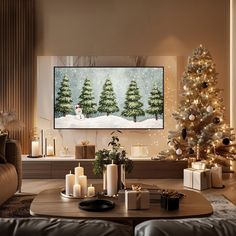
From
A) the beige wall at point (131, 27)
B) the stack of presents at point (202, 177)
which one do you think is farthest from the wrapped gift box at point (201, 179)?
the beige wall at point (131, 27)

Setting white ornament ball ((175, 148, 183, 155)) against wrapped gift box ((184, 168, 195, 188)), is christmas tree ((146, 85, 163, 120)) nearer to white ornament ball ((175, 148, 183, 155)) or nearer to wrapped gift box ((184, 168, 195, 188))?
white ornament ball ((175, 148, 183, 155))

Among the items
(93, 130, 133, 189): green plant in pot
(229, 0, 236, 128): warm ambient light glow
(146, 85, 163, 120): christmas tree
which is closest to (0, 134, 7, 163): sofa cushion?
(93, 130, 133, 189): green plant in pot

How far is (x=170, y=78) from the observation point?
249 inches

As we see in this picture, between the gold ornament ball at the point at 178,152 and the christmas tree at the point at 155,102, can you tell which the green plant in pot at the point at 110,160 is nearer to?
the gold ornament ball at the point at 178,152

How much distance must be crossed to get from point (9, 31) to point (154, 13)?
2.34 m

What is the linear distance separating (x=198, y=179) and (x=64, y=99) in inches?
97.5

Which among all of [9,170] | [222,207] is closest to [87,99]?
[9,170]

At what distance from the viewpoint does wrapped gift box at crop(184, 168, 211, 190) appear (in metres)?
5.06

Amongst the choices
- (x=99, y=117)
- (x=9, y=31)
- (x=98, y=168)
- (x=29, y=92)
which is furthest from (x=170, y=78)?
(x=98, y=168)

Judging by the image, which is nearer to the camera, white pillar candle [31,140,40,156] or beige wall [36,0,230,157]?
white pillar candle [31,140,40,156]

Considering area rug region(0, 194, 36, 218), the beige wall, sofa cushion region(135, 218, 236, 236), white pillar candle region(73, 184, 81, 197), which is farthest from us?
the beige wall

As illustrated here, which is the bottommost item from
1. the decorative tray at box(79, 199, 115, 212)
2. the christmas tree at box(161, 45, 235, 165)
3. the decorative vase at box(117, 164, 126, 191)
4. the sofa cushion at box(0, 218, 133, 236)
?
the decorative tray at box(79, 199, 115, 212)

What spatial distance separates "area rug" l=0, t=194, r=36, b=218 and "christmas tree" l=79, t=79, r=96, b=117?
6.54 feet

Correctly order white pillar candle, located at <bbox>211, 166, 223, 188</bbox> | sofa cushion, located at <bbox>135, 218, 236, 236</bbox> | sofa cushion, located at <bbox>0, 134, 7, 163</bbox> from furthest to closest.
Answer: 1. white pillar candle, located at <bbox>211, 166, 223, 188</bbox>
2. sofa cushion, located at <bbox>0, 134, 7, 163</bbox>
3. sofa cushion, located at <bbox>135, 218, 236, 236</bbox>
